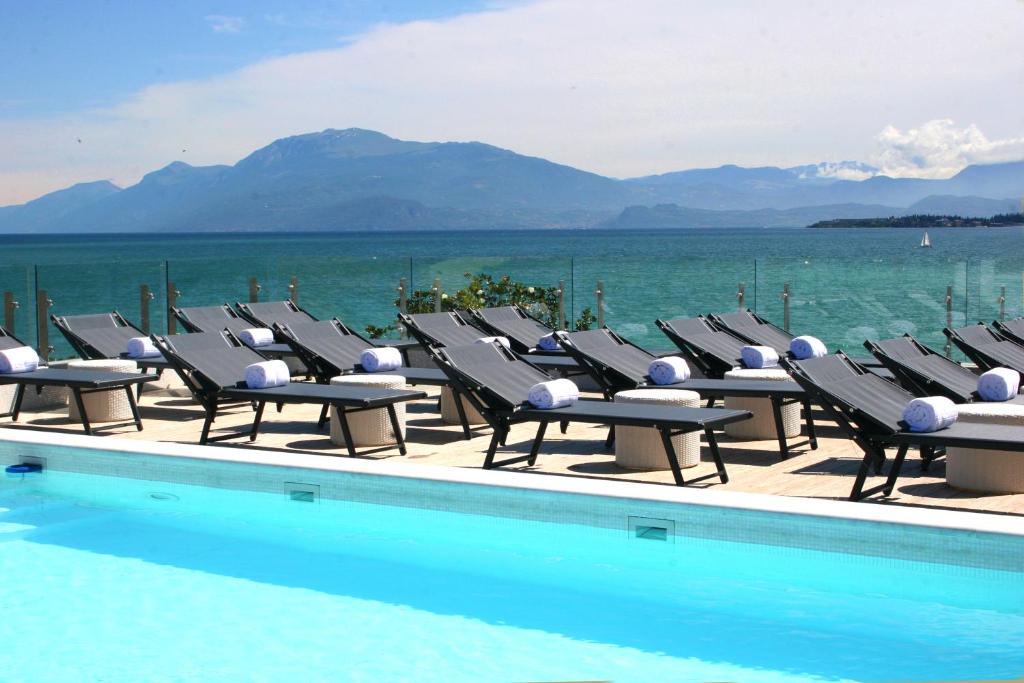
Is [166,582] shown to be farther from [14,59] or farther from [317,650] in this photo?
[14,59]

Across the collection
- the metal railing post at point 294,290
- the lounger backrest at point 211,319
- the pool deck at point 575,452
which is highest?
the metal railing post at point 294,290

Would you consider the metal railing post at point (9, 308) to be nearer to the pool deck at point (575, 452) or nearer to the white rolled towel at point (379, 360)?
the pool deck at point (575, 452)

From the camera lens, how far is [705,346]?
348 inches

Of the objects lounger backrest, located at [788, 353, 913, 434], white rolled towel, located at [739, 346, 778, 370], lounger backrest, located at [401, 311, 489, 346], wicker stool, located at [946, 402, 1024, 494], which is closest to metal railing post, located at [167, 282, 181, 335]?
lounger backrest, located at [401, 311, 489, 346]

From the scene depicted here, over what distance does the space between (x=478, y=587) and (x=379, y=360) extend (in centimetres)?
332

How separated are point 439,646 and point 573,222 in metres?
131

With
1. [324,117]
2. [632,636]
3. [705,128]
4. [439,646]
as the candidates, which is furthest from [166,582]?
[324,117]

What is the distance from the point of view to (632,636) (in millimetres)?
4691

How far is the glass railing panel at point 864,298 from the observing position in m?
13.2

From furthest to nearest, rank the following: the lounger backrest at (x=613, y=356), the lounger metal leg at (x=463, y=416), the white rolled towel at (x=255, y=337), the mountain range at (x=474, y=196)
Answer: the mountain range at (x=474, y=196)
the white rolled towel at (x=255, y=337)
the lounger backrest at (x=613, y=356)
the lounger metal leg at (x=463, y=416)

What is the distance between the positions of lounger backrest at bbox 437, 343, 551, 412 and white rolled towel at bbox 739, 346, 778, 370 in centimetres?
162

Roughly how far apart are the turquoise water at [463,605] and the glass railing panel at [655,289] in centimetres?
769

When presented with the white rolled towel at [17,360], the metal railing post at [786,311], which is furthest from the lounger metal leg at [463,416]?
the metal railing post at [786,311]

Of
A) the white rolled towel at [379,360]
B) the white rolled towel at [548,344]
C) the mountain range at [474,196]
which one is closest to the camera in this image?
the white rolled towel at [379,360]
